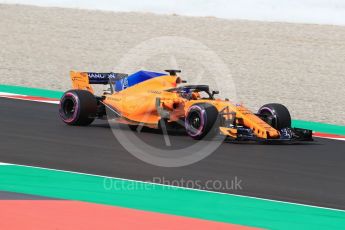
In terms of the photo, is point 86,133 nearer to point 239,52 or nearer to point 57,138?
point 57,138

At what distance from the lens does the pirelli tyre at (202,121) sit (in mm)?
13195

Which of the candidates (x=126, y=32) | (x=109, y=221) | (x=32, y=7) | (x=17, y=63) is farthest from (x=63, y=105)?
(x=32, y=7)

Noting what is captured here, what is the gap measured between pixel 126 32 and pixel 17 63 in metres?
5.36

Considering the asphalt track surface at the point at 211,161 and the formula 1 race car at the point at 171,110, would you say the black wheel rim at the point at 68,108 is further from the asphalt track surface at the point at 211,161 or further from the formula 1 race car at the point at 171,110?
the asphalt track surface at the point at 211,161

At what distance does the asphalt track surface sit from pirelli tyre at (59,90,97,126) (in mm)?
179

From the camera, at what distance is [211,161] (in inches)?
469

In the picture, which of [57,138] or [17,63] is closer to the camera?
[57,138]

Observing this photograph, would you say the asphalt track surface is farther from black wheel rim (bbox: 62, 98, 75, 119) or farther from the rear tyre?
the rear tyre

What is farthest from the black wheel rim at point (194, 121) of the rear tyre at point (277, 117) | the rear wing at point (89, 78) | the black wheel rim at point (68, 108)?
the rear wing at point (89, 78)

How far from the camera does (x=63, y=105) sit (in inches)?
585

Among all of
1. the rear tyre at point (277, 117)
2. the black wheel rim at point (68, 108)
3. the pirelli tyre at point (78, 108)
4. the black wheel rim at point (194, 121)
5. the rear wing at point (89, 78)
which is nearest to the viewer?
the black wheel rim at point (194, 121)

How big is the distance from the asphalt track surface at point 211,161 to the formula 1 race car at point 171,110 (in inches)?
8.6

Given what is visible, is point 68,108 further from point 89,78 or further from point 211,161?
point 211,161

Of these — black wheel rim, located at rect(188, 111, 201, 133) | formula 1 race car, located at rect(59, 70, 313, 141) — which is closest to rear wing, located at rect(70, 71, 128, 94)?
formula 1 race car, located at rect(59, 70, 313, 141)
